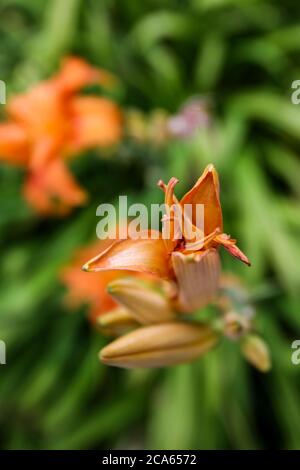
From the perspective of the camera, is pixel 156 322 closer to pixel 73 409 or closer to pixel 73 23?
pixel 73 409

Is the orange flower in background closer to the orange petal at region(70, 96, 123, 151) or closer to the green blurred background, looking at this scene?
the orange petal at region(70, 96, 123, 151)

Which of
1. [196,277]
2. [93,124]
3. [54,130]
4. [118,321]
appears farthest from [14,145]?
[196,277]

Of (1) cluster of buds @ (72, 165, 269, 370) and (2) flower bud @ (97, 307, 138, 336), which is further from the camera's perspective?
(2) flower bud @ (97, 307, 138, 336)

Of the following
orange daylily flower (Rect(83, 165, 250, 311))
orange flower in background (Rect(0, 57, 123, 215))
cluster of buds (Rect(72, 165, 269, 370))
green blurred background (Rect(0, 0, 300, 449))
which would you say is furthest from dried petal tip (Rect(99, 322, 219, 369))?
green blurred background (Rect(0, 0, 300, 449))

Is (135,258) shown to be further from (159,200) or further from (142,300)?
(159,200)

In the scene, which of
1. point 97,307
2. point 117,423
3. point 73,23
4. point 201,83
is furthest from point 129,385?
point 73,23

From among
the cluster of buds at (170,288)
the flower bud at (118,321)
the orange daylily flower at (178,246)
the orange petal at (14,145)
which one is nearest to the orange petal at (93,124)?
the orange petal at (14,145)

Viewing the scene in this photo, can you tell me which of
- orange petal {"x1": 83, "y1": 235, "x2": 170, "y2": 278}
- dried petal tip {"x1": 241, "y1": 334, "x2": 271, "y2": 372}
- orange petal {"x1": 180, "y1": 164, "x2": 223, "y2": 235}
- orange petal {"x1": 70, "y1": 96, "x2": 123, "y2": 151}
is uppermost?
orange petal {"x1": 70, "y1": 96, "x2": 123, "y2": 151}

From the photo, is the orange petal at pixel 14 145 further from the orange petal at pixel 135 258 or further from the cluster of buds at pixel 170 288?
the orange petal at pixel 135 258
